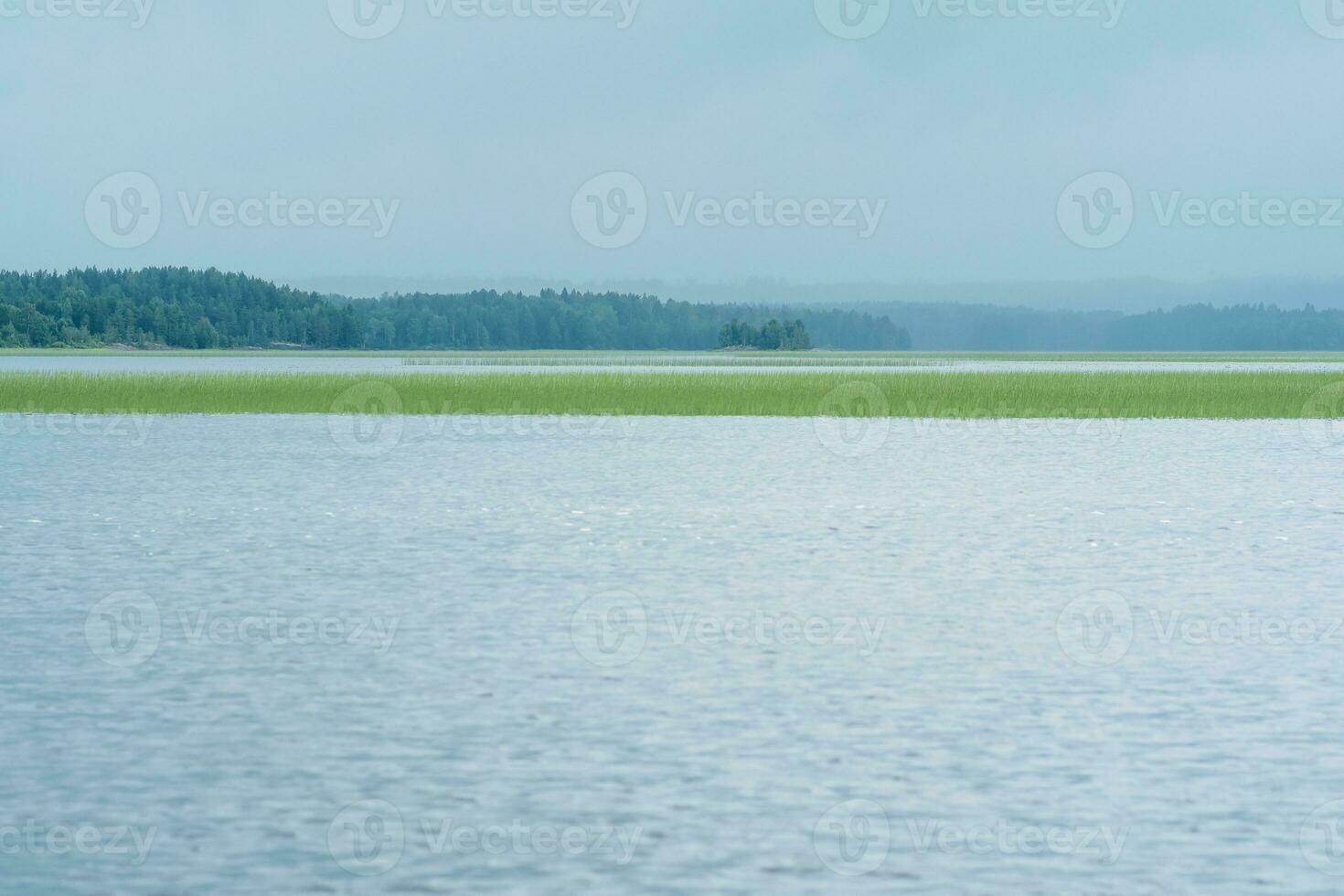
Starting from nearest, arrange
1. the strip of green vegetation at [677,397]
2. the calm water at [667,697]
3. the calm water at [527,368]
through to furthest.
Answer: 1. the calm water at [667,697]
2. the strip of green vegetation at [677,397]
3. the calm water at [527,368]

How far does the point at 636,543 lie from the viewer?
16.2 m

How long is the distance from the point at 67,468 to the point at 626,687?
1866 centimetres

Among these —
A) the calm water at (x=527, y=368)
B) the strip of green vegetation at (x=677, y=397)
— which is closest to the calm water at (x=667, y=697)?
the strip of green vegetation at (x=677, y=397)

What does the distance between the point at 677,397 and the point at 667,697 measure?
4337 cm

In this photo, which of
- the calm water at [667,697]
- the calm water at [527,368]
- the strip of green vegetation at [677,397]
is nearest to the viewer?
the calm water at [667,697]

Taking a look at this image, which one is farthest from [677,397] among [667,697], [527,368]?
[527,368]

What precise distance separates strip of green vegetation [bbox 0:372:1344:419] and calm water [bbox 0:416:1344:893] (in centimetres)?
2707

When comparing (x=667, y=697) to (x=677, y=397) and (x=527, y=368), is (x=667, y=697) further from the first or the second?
(x=527, y=368)

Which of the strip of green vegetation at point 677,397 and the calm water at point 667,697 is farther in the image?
the strip of green vegetation at point 677,397

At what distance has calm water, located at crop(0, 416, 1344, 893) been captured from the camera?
20.4 feet

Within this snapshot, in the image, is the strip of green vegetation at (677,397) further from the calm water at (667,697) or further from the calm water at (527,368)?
the calm water at (667,697)

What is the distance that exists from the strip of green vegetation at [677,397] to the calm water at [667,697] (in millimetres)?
27069

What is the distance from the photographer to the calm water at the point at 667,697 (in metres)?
6.21

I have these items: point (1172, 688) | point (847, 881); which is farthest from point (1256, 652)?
point (847, 881)
